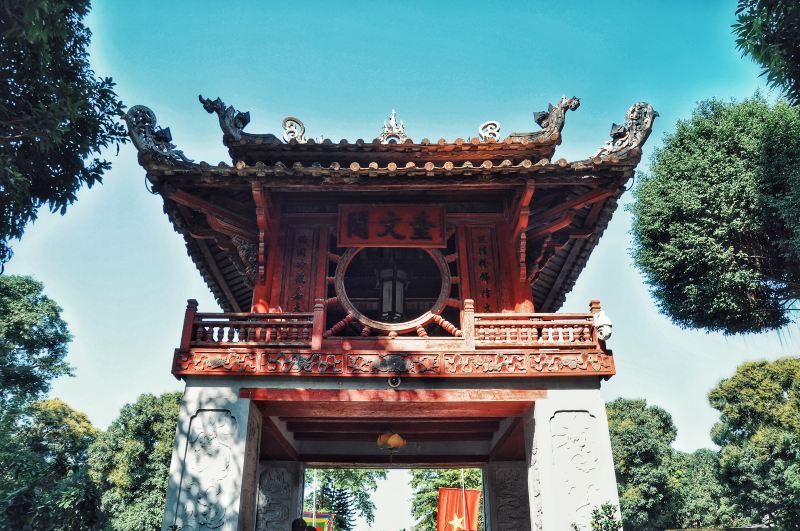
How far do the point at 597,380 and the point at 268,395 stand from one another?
3906 millimetres

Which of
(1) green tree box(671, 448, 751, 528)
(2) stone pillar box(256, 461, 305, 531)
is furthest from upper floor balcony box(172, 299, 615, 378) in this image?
(1) green tree box(671, 448, 751, 528)

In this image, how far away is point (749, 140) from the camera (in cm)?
1148

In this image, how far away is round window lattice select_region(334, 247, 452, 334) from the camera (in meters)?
7.29

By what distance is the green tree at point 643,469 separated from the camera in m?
23.7

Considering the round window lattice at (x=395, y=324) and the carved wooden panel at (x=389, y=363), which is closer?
the carved wooden panel at (x=389, y=363)

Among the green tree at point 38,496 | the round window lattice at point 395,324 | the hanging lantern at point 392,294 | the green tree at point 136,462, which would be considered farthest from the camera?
the green tree at point 136,462

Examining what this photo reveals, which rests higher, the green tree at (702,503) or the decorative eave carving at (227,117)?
the decorative eave carving at (227,117)

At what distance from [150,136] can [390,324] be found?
154 inches

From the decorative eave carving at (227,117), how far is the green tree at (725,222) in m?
8.90

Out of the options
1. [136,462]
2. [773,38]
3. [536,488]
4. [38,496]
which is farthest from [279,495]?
[136,462]

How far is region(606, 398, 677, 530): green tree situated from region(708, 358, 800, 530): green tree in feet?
10.0

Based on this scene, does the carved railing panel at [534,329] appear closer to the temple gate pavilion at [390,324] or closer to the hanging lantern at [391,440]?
the temple gate pavilion at [390,324]

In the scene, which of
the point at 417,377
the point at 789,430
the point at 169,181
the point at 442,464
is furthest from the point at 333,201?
the point at 789,430

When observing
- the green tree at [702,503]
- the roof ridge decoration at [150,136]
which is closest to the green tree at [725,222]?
the roof ridge decoration at [150,136]
